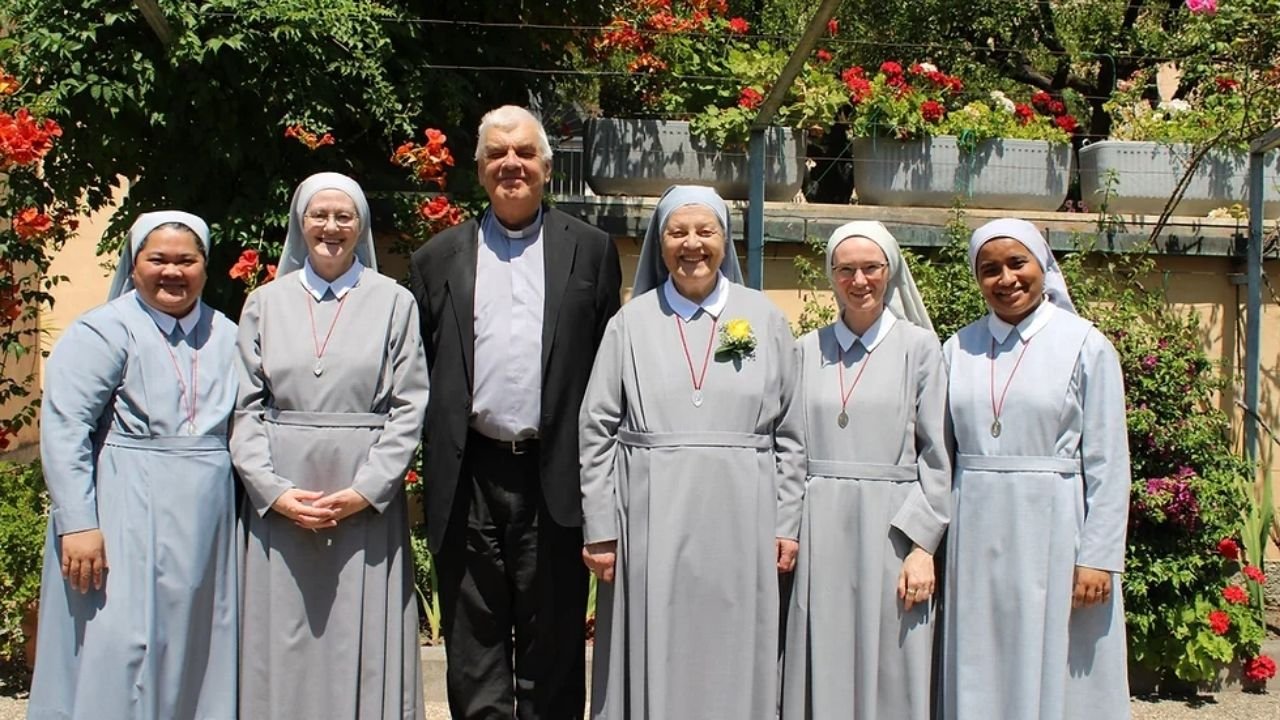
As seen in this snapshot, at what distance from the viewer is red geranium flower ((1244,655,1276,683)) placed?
529 centimetres

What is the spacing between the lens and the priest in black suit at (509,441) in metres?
3.59

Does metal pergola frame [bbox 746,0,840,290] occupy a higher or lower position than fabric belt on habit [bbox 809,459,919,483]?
higher

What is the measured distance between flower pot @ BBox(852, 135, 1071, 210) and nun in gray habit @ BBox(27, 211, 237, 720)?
3.79 meters

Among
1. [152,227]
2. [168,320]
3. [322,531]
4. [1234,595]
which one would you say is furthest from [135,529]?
[1234,595]

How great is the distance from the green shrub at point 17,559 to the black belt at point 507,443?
2.60m

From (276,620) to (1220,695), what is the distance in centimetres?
420

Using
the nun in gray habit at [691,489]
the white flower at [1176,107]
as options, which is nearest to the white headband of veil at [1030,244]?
the nun in gray habit at [691,489]

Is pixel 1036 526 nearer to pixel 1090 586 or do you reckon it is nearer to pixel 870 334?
pixel 1090 586

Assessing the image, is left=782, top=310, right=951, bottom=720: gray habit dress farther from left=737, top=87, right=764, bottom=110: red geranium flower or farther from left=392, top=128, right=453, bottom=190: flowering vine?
left=737, top=87, right=764, bottom=110: red geranium flower

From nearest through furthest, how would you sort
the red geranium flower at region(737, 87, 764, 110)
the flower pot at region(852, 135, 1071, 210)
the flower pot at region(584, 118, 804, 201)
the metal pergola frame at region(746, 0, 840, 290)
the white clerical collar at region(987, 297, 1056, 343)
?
the white clerical collar at region(987, 297, 1056, 343), the metal pergola frame at region(746, 0, 840, 290), the red geranium flower at region(737, 87, 764, 110), the flower pot at region(584, 118, 804, 201), the flower pot at region(852, 135, 1071, 210)

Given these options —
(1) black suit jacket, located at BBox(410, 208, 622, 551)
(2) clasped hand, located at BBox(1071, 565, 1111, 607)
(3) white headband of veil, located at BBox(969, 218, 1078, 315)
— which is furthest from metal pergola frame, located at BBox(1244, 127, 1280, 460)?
(1) black suit jacket, located at BBox(410, 208, 622, 551)

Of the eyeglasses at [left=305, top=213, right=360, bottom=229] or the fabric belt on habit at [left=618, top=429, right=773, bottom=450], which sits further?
the eyeglasses at [left=305, top=213, right=360, bottom=229]

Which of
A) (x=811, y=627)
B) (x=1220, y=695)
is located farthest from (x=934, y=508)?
(x=1220, y=695)

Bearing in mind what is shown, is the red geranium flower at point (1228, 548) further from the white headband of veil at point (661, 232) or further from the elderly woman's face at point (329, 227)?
the elderly woman's face at point (329, 227)
